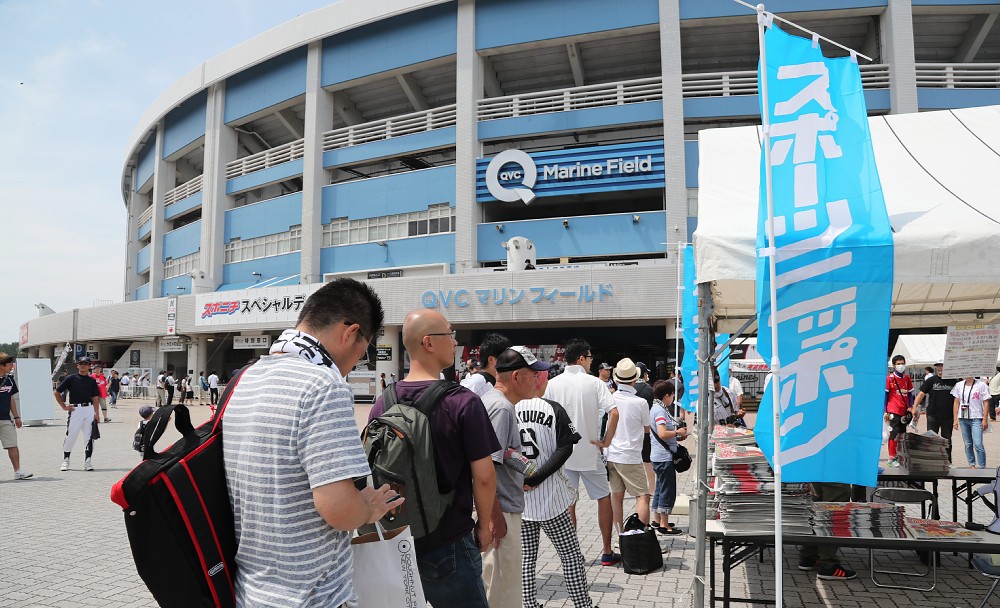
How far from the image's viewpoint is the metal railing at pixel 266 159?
3334cm

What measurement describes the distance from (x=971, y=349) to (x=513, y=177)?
2226 cm

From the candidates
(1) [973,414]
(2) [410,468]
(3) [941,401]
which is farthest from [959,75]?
(2) [410,468]

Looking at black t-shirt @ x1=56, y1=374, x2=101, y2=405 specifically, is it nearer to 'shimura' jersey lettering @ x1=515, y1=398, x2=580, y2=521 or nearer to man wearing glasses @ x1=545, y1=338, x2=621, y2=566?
man wearing glasses @ x1=545, y1=338, x2=621, y2=566

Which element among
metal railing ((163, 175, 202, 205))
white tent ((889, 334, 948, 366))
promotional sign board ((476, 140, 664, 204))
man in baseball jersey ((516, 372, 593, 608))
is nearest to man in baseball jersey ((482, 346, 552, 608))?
man in baseball jersey ((516, 372, 593, 608))

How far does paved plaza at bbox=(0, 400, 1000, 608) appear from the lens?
4938mm

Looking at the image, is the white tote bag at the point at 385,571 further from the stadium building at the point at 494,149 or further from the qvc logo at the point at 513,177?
Answer: the qvc logo at the point at 513,177

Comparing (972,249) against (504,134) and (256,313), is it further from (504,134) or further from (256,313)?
(256,313)

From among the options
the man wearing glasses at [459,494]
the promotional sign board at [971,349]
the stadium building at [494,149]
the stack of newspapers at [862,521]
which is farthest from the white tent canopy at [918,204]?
the stadium building at [494,149]

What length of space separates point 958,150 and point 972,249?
5.43 feet

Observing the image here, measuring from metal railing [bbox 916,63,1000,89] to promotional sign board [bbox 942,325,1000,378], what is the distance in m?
24.0

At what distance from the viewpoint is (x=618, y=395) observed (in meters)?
6.90

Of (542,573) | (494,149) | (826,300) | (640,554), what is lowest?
(542,573)

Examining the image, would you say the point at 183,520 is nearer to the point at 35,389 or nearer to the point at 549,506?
the point at 549,506

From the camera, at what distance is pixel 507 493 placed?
144 inches
